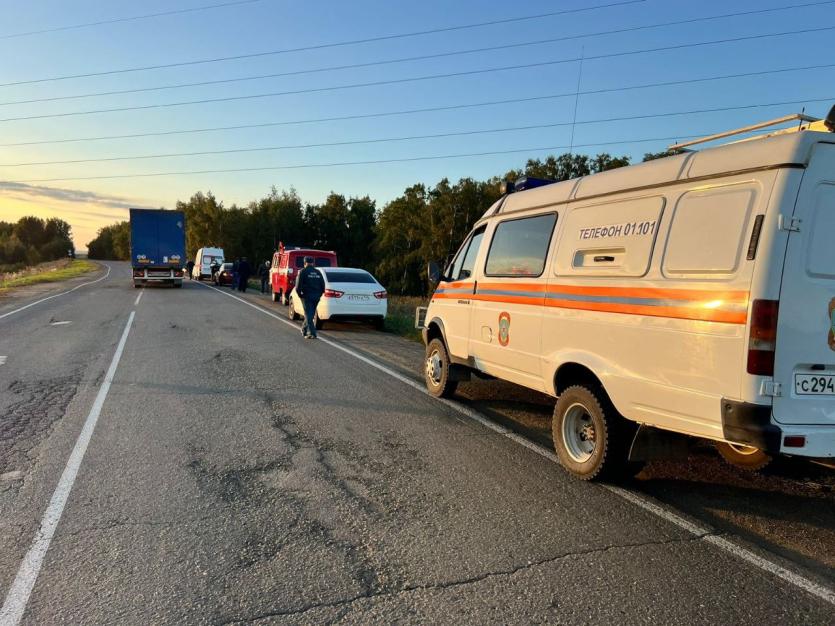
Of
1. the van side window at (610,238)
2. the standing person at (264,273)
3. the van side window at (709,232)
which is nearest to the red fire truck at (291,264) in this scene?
the standing person at (264,273)

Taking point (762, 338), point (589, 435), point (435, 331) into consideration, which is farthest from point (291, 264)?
point (762, 338)

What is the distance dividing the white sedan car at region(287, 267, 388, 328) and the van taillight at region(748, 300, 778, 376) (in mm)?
11111

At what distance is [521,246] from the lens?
565 cm

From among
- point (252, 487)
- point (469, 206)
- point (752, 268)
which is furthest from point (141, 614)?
point (469, 206)

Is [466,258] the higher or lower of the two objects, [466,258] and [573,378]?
the higher

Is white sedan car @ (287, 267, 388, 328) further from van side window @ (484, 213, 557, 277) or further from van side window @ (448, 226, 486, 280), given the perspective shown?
van side window @ (484, 213, 557, 277)

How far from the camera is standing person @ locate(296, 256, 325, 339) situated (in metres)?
12.6

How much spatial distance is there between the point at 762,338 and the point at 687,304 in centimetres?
50

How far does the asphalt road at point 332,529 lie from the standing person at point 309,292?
5.76m

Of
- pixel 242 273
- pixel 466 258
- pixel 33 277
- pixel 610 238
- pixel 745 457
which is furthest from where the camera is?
pixel 33 277

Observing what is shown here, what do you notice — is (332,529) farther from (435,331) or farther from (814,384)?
(435,331)

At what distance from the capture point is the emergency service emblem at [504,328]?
5633 millimetres

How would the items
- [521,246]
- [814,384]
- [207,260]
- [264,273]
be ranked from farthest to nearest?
[207,260]
[264,273]
[521,246]
[814,384]

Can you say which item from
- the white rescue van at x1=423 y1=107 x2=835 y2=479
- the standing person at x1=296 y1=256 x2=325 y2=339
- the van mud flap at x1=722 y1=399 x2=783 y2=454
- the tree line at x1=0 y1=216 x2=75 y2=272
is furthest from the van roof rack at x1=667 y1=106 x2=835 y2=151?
the tree line at x1=0 y1=216 x2=75 y2=272
